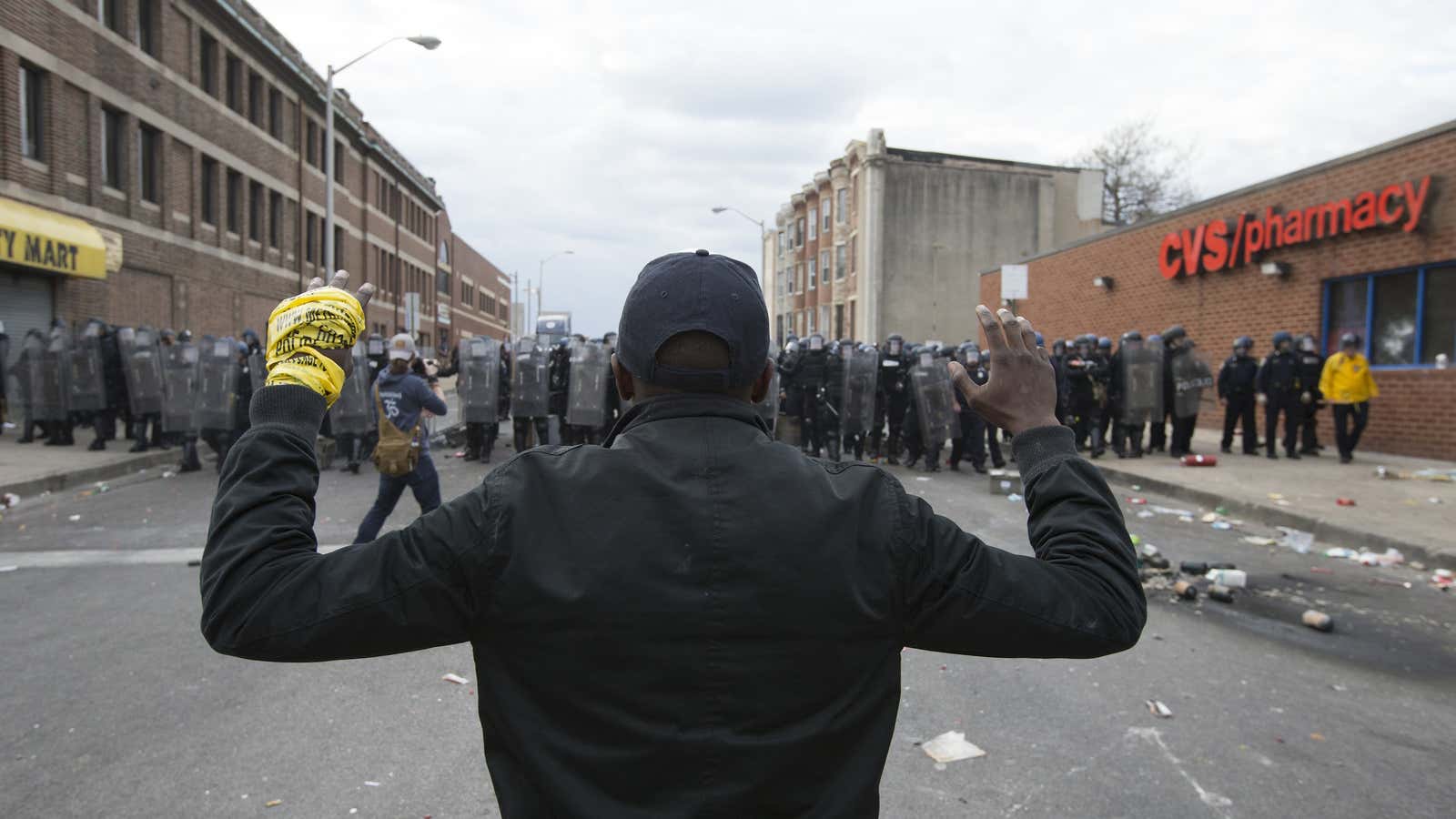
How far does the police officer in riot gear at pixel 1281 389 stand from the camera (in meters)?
14.6

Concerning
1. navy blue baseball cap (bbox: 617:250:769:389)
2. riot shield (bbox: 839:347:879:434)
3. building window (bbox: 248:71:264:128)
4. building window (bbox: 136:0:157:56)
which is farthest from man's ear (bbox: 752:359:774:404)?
building window (bbox: 248:71:264:128)

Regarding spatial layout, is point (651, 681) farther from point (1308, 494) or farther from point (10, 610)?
point (1308, 494)

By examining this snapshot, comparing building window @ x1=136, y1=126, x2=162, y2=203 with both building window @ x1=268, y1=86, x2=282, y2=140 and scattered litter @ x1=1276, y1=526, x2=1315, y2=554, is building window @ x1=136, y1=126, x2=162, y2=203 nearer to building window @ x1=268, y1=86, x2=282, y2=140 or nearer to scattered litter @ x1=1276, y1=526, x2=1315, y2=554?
building window @ x1=268, y1=86, x2=282, y2=140

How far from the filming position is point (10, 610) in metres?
6.20

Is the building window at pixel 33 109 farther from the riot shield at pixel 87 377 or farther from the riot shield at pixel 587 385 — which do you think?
the riot shield at pixel 587 385

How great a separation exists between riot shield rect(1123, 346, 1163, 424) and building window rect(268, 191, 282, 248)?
28224 millimetres

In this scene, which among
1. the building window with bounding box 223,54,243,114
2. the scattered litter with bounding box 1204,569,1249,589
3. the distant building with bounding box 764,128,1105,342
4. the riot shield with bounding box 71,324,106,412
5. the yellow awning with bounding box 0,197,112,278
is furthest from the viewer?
the distant building with bounding box 764,128,1105,342

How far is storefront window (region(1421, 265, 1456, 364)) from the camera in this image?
1401cm

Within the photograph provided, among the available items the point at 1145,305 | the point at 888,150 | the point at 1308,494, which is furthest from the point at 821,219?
the point at 1308,494

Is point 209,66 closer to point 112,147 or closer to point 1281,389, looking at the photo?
point 112,147

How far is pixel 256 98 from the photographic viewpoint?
102 ft

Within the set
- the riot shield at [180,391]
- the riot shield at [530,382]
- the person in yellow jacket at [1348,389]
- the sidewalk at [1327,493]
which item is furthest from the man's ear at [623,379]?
the person in yellow jacket at [1348,389]

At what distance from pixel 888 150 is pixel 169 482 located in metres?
35.7

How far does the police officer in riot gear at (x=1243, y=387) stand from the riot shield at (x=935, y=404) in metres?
4.52
